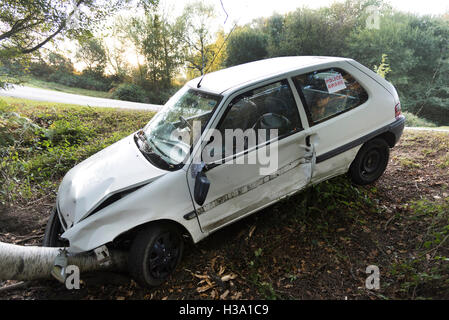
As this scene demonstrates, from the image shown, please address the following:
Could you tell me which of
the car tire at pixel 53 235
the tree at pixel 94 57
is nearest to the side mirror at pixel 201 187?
the car tire at pixel 53 235

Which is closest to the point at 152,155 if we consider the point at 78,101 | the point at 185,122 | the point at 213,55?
the point at 185,122

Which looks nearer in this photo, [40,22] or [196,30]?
[40,22]

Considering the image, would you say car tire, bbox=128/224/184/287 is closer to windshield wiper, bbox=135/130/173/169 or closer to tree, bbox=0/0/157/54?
windshield wiper, bbox=135/130/173/169

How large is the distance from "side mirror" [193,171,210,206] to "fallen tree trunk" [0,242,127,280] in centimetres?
97

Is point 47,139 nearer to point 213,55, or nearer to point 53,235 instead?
point 53,235

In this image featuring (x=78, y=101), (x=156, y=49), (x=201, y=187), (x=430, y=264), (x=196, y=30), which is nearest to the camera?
(x=201, y=187)

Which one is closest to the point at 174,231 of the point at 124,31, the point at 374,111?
the point at 374,111

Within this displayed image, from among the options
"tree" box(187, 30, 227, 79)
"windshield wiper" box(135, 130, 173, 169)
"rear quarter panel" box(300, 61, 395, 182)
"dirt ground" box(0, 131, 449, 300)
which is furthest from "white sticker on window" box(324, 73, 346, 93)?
"tree" box(187, 30, 227, 79)

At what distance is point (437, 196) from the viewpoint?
3697 mm

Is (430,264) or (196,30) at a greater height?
(196,30)

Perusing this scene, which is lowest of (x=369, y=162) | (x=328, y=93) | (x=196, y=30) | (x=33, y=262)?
(x=33, y=262)

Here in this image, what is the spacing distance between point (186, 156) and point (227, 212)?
731 mm

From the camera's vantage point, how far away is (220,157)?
106 inches

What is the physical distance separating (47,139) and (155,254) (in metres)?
4.98
